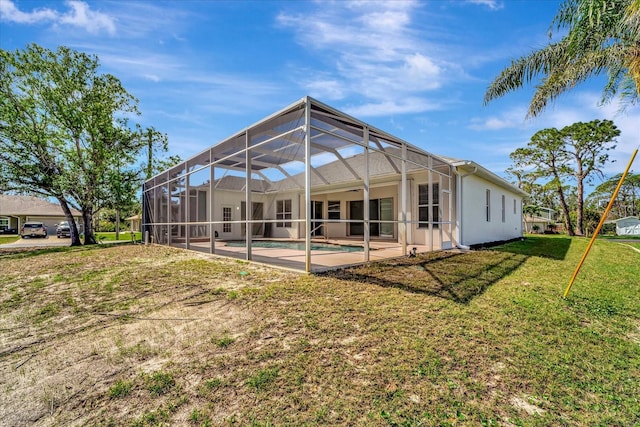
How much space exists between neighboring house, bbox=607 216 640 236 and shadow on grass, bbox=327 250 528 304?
A: 38.2m

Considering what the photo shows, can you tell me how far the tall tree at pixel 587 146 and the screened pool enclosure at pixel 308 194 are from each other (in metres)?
21.0

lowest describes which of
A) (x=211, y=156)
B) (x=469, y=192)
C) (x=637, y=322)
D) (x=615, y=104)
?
(x=637, y=322)

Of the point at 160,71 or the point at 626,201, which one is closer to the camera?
the point at 160,71

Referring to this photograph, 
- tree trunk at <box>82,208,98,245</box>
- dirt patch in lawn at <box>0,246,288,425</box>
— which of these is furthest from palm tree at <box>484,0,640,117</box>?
tree trunk at <box>82,208,98,245</box>

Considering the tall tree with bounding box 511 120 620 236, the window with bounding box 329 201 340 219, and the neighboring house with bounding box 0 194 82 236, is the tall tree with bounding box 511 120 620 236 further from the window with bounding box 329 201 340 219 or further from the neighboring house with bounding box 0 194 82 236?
the neighboring house with bounding box 0 194 82 236

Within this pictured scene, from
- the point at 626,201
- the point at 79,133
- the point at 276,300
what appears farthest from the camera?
the point at 626,201

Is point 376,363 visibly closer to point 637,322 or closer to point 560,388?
point 560,388

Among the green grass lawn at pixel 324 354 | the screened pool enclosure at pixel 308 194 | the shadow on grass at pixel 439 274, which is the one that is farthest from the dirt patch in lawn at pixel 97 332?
the shadow on grass at pixel 439 274

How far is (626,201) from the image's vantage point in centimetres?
4350

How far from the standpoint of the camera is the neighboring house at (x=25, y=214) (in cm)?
2942

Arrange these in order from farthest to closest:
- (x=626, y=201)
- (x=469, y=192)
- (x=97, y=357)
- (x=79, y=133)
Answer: (x=626, y=201), (x=79, y=133), (x=469, y=192), (x=97, y=357)

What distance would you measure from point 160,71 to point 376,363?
9925mm

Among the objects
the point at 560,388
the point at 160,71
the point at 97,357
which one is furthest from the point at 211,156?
the point at 560,388

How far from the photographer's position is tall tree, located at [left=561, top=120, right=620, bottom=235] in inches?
876
